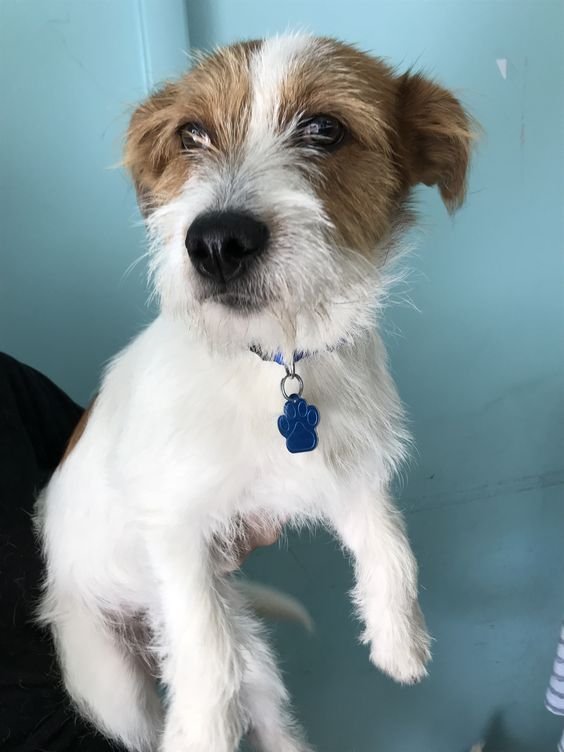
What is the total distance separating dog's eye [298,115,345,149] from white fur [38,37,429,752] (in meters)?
0.05

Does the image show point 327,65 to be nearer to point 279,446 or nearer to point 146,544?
point 279,446

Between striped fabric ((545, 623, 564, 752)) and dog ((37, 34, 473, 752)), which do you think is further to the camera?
striped fabric ((545, 623, 564, 752))

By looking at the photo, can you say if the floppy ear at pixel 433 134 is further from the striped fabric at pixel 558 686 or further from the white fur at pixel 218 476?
the striped fabric at pixel 558 686

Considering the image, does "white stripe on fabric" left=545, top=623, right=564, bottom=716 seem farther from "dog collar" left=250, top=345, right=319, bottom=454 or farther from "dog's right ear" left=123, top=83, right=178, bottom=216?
"dog's right ear" left=123, top=83, right=178, bottom=216

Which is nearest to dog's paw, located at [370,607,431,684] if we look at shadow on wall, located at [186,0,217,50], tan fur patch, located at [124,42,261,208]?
tan fur patch, located at [124,42,261,208]

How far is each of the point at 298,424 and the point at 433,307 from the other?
2.49 ft

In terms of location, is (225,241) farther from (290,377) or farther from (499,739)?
(499,739)

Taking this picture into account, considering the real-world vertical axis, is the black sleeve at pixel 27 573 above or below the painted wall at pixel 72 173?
below

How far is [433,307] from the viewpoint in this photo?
1641 mm

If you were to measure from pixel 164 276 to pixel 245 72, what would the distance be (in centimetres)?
34

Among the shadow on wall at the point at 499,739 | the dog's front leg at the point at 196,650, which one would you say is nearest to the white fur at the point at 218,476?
the dog's front leg at the point at 196,650

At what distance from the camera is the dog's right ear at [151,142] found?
1.09 meters

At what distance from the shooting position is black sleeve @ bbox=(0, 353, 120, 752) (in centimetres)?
109

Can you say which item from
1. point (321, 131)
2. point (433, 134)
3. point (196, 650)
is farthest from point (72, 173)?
point (196, 650)
